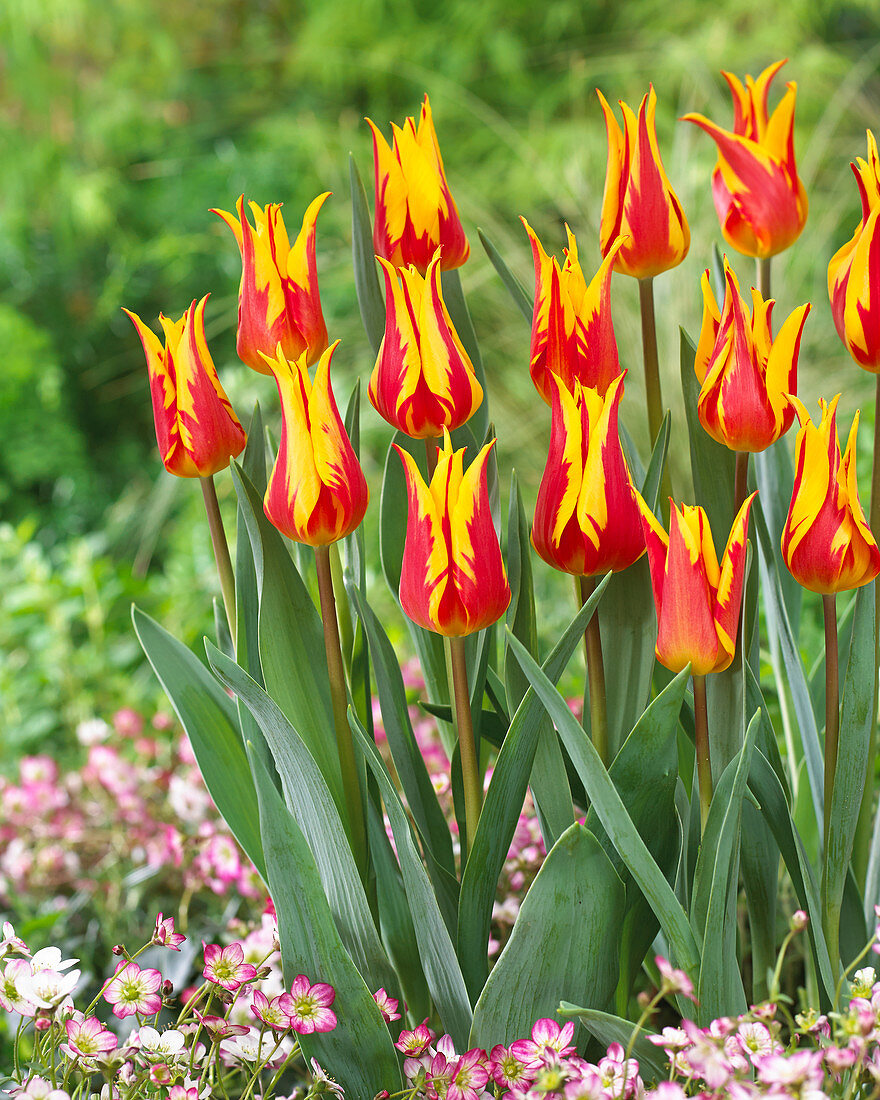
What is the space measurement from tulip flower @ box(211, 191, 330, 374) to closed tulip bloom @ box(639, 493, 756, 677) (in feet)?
0.66

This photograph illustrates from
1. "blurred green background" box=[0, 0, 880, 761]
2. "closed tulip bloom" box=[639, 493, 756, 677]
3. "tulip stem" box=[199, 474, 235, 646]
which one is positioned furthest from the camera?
"blurred green background" box=[0, 0, 880, 761]

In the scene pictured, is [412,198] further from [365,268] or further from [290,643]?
[290,643]

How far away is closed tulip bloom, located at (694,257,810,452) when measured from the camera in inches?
17.3

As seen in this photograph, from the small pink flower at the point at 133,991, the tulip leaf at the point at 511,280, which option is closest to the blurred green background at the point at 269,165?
the tulip leaf at the point at 511,280

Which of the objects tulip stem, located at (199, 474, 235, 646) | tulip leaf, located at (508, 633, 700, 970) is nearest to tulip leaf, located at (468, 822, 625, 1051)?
tulip leaf, located at (508, 633, 700, 970)

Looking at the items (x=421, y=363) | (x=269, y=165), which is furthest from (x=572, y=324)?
(x=269, y=165)

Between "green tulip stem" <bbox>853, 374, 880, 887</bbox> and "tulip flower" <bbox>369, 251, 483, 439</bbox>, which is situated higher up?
"tulip flower" <bbox>369, 251, 483, 439</bbox>

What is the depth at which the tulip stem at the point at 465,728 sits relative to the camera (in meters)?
0.45

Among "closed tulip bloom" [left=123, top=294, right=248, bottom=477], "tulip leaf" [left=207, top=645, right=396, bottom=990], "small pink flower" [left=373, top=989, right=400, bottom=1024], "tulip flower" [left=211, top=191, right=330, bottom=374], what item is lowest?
"small pink flower" [left=373, top=989, right=400, bottom=1024]

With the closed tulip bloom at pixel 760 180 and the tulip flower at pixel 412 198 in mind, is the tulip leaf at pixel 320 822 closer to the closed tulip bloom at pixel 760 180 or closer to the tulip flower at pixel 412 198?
the tulip flower at pixel 412 198

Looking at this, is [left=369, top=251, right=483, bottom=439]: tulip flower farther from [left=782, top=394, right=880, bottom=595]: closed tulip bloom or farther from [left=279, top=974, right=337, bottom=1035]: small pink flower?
[left=279, top=974, right=337, bottom=1035]: small pink flower

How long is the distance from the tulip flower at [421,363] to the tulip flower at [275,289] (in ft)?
0.18

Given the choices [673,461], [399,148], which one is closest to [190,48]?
[673,461]

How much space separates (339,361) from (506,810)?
166cm
